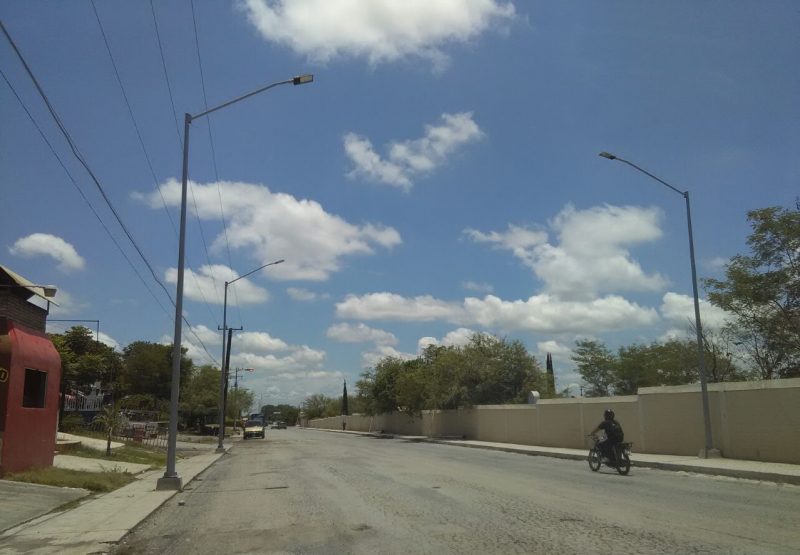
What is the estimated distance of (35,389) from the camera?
62.9ft

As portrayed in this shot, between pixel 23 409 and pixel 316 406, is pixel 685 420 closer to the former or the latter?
pixel 23 409

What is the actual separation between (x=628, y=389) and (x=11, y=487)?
49674mm

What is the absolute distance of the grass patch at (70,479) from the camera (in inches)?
634

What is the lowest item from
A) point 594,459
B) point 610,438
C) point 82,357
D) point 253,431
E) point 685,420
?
point 253,431

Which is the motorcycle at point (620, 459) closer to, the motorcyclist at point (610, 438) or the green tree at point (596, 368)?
the motorcyclist at point (610, 438)

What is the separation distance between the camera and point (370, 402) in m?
71.3

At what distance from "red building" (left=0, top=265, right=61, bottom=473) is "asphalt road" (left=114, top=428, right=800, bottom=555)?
4394 millimetres

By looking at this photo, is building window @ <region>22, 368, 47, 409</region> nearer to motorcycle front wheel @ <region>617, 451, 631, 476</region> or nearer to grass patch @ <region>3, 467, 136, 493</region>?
grass patch @ <region>3, 467, 136, 493</region>

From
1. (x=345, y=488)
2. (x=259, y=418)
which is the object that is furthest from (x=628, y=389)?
(x=345, y=488)

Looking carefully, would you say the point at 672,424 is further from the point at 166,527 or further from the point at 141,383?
the point at 141,383

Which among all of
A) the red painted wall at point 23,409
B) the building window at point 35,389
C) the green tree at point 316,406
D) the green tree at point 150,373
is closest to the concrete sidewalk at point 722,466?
the red painted wall at point 23,409

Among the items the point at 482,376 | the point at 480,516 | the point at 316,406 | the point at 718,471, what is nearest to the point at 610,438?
the point at 718,471

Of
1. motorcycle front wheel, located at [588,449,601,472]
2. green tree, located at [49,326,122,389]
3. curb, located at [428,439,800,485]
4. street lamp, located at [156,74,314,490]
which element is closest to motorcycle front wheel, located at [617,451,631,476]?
motorcycle front wheel, located at [588,449,601,472]

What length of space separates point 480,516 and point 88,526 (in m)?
6.65
